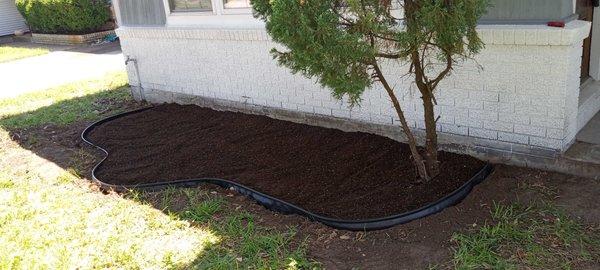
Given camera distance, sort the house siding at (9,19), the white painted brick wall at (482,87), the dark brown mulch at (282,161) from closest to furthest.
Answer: the white painted brick wall at (482,87) → the dark brown mulch at (282,161) → the house siding at (9,19)

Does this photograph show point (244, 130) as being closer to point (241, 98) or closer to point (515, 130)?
Result: point (241, 98)

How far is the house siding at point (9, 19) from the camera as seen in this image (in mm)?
21625

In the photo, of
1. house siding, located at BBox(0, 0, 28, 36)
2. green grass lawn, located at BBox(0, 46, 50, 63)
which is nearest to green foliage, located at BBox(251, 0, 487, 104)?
green grass lawn, located at BBox(0, 46, 50, 63)

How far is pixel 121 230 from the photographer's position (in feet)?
12.9

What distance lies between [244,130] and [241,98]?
64 cm

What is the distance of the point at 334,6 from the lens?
3074 mm

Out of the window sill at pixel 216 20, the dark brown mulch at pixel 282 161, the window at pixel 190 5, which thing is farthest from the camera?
the window at pixel 190 5

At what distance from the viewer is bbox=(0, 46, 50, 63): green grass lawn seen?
49.5 ft

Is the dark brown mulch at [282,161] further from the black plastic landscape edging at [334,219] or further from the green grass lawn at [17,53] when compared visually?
the green grass lawn at [17,53]

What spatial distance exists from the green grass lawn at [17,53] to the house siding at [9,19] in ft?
16.4

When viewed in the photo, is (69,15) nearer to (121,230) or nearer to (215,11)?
(215,11)

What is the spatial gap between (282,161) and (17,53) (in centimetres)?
1423

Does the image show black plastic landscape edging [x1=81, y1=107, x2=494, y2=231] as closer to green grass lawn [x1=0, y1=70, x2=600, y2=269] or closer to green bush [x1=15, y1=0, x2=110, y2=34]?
green grass lawn [x1=0, y1=70, x2=600, y2=269]

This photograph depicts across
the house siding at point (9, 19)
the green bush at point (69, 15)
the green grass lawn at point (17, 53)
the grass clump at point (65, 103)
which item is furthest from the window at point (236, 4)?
the house siding at point (9, 19)
